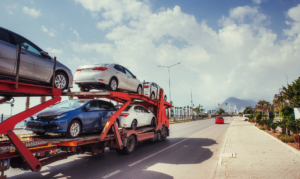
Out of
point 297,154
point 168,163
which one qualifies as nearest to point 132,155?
point 168,163

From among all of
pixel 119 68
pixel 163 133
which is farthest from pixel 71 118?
pixel 163 133

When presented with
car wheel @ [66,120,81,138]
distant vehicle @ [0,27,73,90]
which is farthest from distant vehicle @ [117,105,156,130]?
distant vehicle @ [0,27,73,90]

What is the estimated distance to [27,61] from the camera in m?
4.70

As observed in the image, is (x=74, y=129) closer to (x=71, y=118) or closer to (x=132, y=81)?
(x=71, y=118)

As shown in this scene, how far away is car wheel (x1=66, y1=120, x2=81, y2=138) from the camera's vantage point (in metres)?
5.80

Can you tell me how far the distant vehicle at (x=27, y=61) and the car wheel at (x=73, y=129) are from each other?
1.22m

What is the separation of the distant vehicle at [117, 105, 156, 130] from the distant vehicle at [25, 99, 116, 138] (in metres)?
1.21

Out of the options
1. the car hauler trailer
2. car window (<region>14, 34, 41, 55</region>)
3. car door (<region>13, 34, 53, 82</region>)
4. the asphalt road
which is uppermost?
car window (<region>14, 34, 41, 55</region>)

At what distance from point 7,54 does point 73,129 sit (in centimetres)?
281

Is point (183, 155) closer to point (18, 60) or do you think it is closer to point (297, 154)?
point (297, 154)

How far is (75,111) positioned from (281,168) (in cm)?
650

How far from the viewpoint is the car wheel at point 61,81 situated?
18.7 feet

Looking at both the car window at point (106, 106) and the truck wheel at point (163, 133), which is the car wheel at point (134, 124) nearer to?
the car window at point (106, 106)

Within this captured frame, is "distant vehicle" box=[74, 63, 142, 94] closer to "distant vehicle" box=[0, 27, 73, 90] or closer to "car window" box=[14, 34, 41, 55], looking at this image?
"distant vehicle" box=[0, 27, 73, 90]
